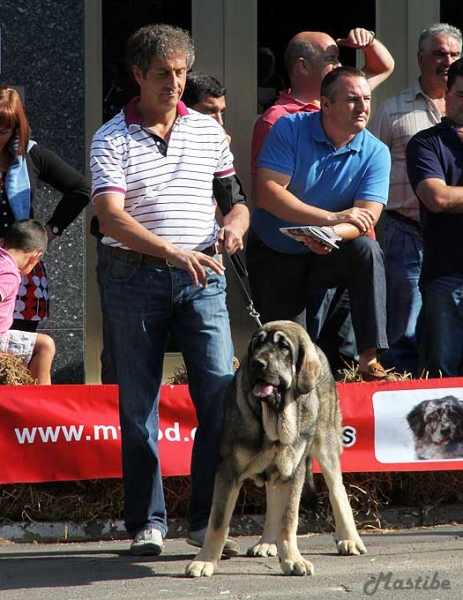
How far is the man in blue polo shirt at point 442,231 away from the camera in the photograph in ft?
23.5

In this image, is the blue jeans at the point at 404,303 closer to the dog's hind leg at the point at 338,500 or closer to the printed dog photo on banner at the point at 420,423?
the printed dog photo on banner at the point at 420,423

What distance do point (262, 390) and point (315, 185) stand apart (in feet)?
7.08

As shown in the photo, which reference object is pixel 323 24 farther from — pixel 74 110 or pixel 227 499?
pixel 227 499

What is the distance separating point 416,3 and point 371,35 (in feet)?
3.74

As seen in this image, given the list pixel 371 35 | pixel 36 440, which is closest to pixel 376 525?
pixel 36 440

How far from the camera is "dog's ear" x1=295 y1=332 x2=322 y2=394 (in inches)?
215

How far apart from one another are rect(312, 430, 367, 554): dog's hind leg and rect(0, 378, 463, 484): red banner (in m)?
0.61

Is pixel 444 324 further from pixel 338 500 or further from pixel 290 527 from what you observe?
pixel 290 527

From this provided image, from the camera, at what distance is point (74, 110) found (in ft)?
26.9

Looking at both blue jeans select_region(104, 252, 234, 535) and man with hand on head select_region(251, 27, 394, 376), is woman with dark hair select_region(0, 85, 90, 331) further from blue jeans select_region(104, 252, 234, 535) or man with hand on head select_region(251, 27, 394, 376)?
blue jeans select_region(104, 252, 234, 535)

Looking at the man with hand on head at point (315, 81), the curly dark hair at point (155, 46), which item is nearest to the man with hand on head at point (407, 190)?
the man with hand on head at point (315, 81)

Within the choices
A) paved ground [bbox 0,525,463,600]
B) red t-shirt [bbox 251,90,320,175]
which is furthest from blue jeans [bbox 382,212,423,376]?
paved ground [bbox 0,525,463,600]

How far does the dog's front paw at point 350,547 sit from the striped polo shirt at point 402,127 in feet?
9.05

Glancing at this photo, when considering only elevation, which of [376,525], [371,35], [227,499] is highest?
[371,35]
